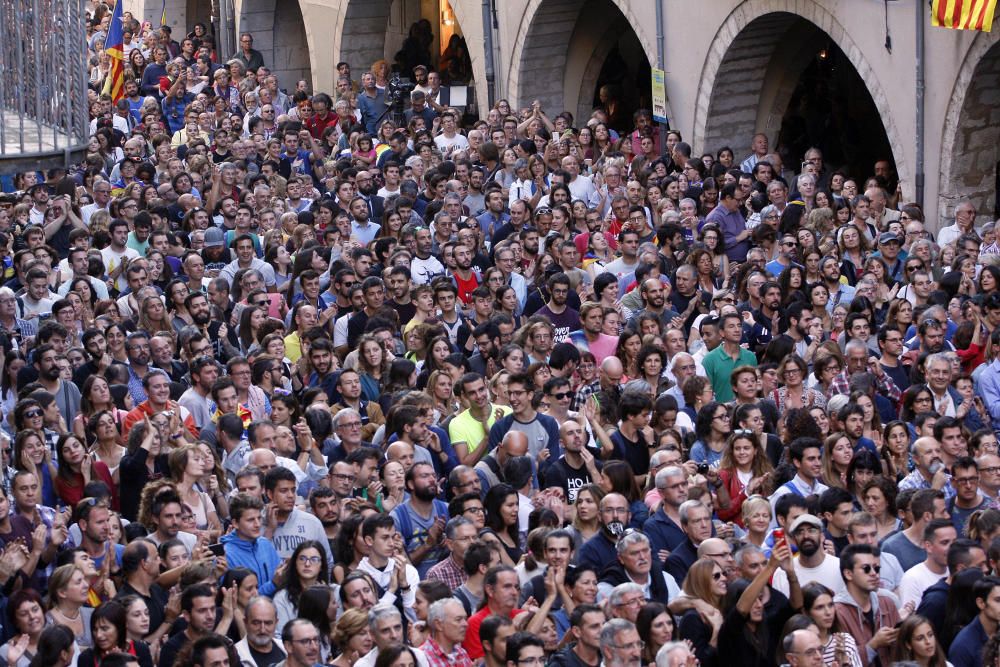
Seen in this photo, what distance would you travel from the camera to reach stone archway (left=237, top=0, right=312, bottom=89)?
31625mm

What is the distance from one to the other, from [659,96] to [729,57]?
1.12 m

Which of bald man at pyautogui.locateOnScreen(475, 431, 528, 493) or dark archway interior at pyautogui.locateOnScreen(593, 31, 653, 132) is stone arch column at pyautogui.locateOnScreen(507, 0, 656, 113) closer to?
dark archway interior at pyautogui.locateOnScreen(593, 31, 653, 132)

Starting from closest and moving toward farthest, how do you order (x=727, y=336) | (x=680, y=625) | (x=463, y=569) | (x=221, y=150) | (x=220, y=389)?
(x=680, y=625) < (x=463, y=569) < (x=220, y=389) < (x=727, y=336) < (x=221, y=150)

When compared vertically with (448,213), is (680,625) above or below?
below

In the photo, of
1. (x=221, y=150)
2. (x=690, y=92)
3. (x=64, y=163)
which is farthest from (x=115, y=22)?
(x=64, y=163)

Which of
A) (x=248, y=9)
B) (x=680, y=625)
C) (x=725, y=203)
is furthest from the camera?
(x=248, y=9)

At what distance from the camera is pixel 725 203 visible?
16922 millimetres

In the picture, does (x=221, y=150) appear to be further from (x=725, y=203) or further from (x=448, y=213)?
(x=725, y=203)

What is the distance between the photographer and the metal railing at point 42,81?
891 cm

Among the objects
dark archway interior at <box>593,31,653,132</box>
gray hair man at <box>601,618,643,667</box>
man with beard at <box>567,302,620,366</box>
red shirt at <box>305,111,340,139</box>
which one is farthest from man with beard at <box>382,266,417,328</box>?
dark archway interior at <box>593,31,653,132</box>

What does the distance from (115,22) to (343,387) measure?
14.5 m

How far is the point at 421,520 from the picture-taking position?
1048cm

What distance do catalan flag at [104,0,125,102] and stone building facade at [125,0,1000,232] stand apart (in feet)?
15.4

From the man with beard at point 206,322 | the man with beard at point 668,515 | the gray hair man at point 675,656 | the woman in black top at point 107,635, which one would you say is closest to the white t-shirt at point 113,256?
the man with beard at point 206,322
